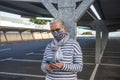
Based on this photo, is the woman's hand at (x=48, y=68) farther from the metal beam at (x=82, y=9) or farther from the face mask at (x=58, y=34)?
the metal beam at (x=82, y=9)

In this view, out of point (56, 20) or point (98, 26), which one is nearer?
point (56, 20)

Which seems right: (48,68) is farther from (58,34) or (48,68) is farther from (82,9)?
(82,9)

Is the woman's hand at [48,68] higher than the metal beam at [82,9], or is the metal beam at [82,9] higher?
the metal beam at [82,9]

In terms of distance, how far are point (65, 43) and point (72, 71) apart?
1.32 ft

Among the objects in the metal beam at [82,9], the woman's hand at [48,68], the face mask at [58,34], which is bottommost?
the woman's hand at [48,68]

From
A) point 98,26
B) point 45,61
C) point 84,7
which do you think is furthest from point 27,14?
point 45,61

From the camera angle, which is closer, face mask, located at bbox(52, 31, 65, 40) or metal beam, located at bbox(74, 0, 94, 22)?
face mask, located at bbox(52, 31, 65, 40)

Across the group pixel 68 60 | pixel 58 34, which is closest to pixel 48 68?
pixel 68 60

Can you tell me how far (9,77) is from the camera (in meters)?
10.4

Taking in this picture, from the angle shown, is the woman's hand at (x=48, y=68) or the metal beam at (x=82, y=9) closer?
the woman's hand at (x=48, y=68)

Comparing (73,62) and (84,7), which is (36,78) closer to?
(84,7)

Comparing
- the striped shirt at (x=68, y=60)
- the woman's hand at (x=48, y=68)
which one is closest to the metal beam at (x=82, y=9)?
the striped shirt at (x=68, y=60)

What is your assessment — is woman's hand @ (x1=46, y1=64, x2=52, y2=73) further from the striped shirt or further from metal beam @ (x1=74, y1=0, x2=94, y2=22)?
metal beam @ (x1=74, y1=0, x2=94, y2=22)

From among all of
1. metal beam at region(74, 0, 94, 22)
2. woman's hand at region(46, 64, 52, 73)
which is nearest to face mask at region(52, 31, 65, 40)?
woman's hand at region(46, 64, 52, 73)
